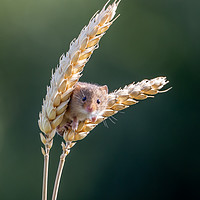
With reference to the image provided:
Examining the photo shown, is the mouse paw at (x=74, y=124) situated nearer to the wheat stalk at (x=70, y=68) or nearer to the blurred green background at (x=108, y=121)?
the wheat stalk at (x=70, y=68)

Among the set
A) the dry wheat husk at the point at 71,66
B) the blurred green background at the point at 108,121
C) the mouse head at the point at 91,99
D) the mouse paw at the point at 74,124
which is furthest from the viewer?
the blurred green background at the point at 108,121

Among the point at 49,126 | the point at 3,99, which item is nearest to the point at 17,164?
the point at 3,99

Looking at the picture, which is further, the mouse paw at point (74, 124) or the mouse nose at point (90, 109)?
the mouse nose at point (90, 109)

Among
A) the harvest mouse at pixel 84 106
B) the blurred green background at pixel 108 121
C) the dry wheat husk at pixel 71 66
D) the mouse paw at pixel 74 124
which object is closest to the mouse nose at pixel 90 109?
the harvest mouse at pixel 84 106

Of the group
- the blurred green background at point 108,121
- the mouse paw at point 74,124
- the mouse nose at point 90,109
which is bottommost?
the mouse paw at point 74,124

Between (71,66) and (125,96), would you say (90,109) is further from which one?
(71,66)

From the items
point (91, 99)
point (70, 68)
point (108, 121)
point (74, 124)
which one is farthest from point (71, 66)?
point (108, 121)

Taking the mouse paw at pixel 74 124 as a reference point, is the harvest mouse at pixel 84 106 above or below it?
above
